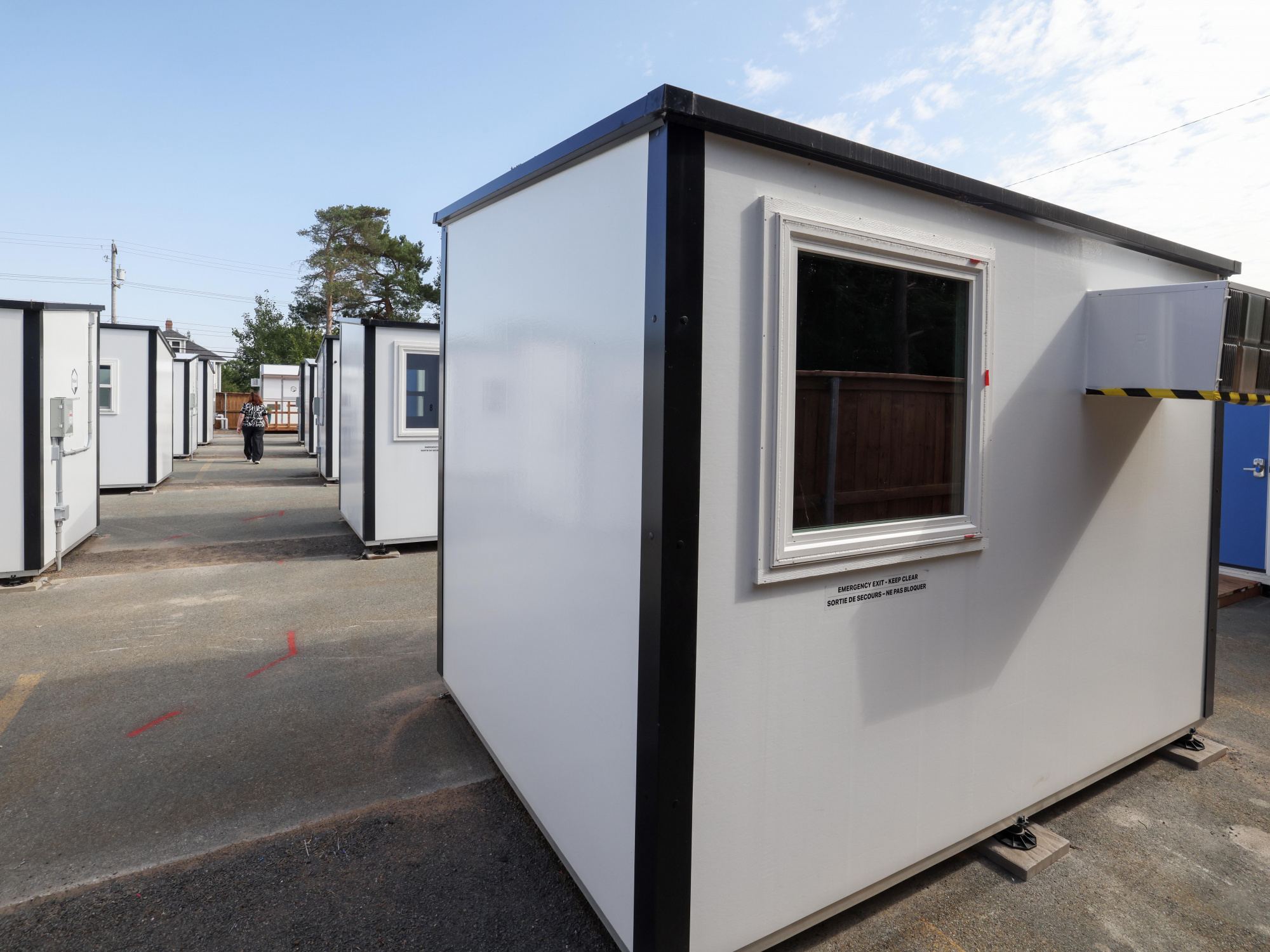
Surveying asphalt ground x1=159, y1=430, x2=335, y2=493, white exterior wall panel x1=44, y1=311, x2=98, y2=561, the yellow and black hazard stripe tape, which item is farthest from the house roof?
the yellow and black hazard stripe tape

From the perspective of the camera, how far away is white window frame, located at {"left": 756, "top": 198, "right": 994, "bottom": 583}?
2107 mm

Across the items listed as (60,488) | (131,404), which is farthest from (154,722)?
(131,404)

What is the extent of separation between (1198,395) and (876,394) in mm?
1392

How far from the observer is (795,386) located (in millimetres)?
2186

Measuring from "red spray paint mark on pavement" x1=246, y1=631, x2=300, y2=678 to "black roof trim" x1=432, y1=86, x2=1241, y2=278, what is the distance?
11.1ft

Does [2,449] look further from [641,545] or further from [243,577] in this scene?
[641,545]

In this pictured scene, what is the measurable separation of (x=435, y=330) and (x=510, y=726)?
6.31 m

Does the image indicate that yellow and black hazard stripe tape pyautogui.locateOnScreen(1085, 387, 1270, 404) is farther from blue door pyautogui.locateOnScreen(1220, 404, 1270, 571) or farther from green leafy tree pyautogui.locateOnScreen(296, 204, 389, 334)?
green leafy tree pyautogui.locateOnScreen(296, 204, 389, 334)

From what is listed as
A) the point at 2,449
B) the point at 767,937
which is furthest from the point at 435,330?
the point at 767,937

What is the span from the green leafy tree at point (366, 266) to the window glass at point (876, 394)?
1502 inches

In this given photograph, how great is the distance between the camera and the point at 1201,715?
3924mm

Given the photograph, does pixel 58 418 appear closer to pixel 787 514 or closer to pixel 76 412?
pixel 76 412

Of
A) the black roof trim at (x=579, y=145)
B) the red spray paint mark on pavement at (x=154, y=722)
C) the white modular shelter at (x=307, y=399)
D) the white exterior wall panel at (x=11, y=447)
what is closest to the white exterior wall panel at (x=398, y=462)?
the white exterior wall panel at (x=11, y=447)

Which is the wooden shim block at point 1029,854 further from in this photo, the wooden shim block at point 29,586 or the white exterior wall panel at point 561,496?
the wooden shim block at point 29,586
